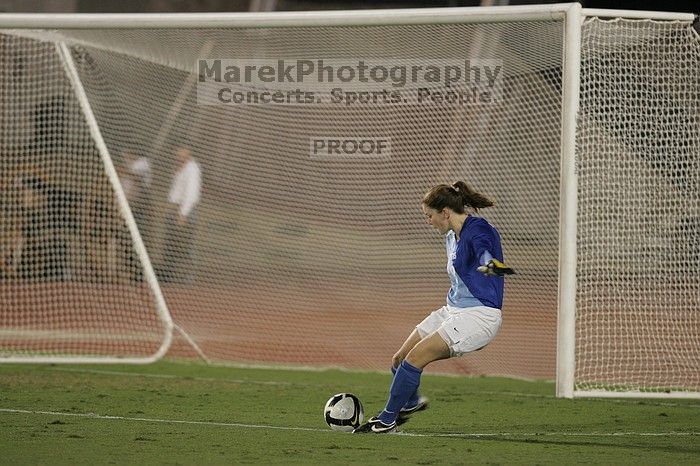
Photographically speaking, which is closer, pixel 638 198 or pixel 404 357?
pixel 404 357

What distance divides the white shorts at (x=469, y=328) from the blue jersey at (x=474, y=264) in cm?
5

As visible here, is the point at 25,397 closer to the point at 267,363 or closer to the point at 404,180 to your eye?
the point at 267,363

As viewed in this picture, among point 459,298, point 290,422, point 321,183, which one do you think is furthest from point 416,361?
point 321,183

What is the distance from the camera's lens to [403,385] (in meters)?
6.97

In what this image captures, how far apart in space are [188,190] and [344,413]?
22.6 ft

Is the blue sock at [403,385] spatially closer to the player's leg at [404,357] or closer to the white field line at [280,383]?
the player's leg at [404,357]

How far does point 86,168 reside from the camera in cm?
1272

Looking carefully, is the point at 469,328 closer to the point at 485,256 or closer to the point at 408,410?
the point at 485,256

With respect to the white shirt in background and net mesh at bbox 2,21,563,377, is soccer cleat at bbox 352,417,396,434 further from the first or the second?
the white shirt in background

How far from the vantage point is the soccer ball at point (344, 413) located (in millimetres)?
7262

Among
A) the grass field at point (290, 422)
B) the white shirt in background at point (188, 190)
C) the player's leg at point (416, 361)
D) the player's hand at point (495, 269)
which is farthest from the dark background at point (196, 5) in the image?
the player's hand at point (495, 269)

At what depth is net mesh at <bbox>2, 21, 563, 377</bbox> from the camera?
36.8ft

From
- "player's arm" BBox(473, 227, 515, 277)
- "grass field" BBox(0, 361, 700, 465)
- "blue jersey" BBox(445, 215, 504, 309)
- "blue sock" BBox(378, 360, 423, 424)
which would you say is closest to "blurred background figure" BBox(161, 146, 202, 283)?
"grass field" BBox(0, 361, 700, 465)

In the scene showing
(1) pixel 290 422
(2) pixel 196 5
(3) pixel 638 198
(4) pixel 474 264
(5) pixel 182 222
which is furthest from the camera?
(2) pixel 196 5
